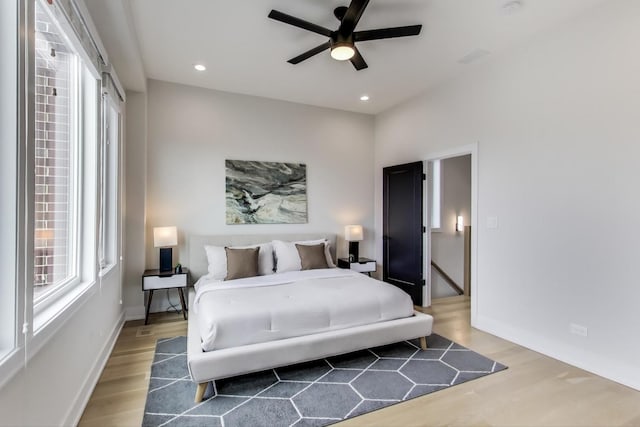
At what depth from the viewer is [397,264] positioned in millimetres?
5023

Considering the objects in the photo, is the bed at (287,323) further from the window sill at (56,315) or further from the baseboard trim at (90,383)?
the window sill at (56,315)

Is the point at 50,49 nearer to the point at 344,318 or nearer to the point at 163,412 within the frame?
the point at 163,412

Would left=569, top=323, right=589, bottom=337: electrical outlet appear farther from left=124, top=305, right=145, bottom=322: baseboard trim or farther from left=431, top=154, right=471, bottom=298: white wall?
left=124, top=305, right=145, bottom=322: baseboard trim

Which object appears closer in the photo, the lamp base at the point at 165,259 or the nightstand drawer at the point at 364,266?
the lamp base at the point at 165,259

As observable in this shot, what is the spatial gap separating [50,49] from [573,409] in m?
4.14

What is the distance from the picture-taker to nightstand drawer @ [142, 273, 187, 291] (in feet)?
12.4

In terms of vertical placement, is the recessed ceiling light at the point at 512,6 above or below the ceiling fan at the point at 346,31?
above

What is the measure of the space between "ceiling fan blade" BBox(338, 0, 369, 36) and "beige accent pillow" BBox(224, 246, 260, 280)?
2622 millimetres

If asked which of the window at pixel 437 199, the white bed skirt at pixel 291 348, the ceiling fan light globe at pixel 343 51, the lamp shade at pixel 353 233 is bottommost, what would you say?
the white bed skirt at pixel 291 348

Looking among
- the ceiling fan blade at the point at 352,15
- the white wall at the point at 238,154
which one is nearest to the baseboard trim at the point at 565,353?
the white wall at the point at 238,154

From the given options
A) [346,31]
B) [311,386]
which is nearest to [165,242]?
[311,386]

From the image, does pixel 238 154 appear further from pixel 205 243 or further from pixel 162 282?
pixel 162 282

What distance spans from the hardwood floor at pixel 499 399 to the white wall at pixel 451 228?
2102 mm

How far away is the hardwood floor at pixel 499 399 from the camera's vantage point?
2.05 m
